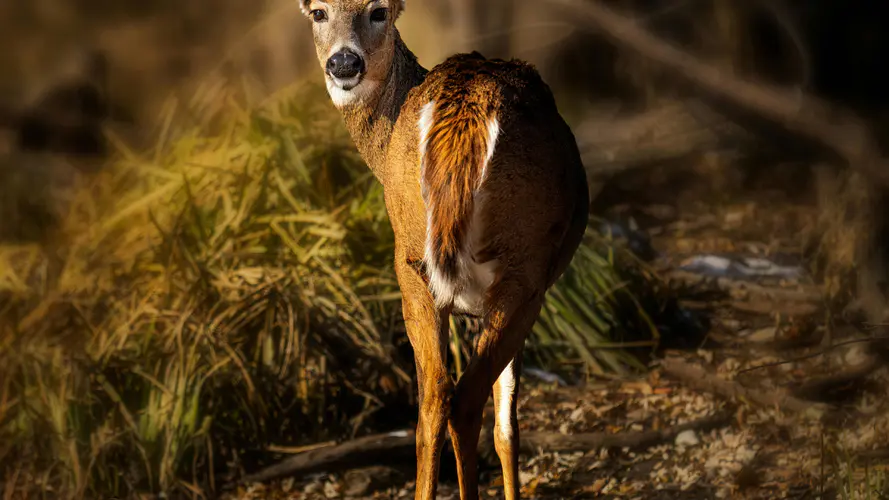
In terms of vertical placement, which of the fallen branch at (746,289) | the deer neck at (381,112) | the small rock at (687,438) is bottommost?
the small rock at (687,438)

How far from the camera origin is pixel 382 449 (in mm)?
4988

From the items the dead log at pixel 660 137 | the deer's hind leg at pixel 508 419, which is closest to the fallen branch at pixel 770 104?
the deer's hind leg at pixel 508 419

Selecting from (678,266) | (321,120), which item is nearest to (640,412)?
(678,266)

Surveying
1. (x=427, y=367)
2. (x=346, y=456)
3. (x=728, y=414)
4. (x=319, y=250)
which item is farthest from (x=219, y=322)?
(x=728, y=414)

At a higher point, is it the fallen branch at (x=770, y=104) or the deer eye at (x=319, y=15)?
the deer eye at (x=319, y=15)

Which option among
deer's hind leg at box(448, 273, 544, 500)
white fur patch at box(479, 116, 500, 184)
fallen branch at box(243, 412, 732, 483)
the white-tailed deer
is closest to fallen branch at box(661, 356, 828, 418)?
fallen branch at box(243, 412, 732, 483)

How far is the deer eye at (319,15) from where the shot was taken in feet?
12.5

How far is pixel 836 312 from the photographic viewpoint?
5.98 meters

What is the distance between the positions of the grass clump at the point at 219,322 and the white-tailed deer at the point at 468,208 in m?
1.72

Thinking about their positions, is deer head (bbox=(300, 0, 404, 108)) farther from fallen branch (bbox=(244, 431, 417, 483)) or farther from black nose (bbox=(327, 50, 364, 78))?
fallen branch (bbox=(244, 431, 417, 483))

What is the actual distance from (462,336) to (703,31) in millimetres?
4214

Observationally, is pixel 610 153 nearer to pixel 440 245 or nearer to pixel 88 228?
pixel 88 228

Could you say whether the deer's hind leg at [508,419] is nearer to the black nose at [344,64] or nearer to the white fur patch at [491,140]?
the white fur patch at [491,140]

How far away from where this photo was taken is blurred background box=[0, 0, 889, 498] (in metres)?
5.14
